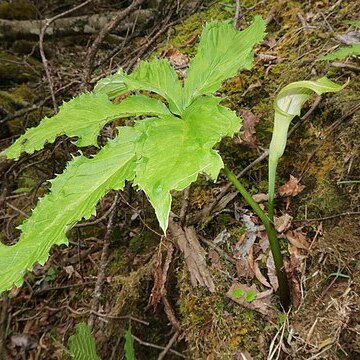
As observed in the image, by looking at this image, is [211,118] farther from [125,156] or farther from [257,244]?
[257,244]

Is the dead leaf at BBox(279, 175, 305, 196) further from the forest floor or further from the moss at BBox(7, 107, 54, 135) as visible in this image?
the moss at BBox(7, 107, 54, 135)

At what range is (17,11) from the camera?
14.9 ft

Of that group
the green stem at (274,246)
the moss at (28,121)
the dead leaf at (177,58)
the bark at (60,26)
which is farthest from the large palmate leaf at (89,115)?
the bark at (60,26)

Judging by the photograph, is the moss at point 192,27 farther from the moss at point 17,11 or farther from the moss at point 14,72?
the moss at point 17,11

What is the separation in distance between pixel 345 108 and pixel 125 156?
104 cm

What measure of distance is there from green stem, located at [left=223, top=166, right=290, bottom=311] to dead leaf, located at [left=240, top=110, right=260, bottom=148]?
22.5 inches

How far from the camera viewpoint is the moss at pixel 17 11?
452cm

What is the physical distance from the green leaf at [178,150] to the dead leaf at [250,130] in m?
0.81


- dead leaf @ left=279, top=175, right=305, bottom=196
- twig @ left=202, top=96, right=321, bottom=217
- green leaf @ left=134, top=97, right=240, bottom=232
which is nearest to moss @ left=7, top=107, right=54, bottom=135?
twig @ left=202, top=96, right=321, bottom=217

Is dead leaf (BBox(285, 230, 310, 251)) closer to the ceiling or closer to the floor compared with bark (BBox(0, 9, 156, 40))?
closer to the floor

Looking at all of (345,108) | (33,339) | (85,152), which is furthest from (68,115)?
(33,339)

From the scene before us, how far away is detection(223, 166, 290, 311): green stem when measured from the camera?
4.24ft

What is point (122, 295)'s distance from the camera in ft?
6.78

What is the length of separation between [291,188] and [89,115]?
878mm
